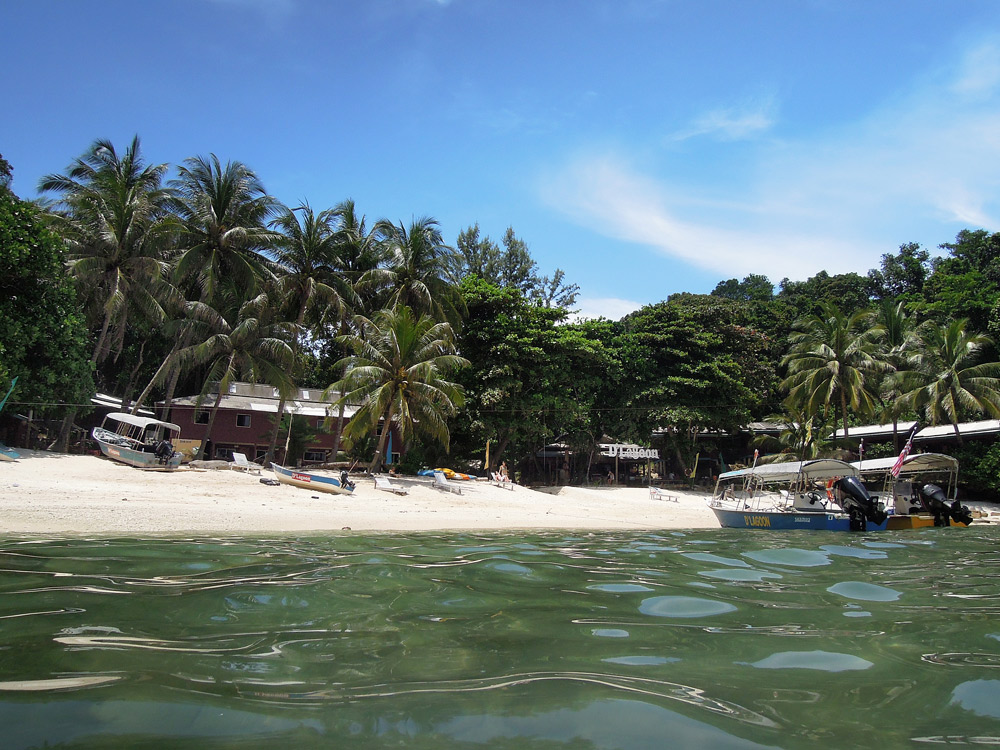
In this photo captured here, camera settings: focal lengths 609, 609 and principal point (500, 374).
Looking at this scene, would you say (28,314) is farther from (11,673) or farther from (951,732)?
(951,732)

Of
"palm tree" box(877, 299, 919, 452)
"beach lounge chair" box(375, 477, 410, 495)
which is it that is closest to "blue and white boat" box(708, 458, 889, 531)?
"beach lounge chair" box(375, 477, 410, 495)

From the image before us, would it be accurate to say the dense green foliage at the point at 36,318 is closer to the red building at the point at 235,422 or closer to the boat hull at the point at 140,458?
the boat hull at the point at 140,458

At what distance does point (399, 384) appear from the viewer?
24141mm

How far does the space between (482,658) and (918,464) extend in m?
22.3

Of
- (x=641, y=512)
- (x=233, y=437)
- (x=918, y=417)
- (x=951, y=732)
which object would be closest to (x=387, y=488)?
(x=641, y=512)

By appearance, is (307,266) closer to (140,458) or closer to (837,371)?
(140,458)

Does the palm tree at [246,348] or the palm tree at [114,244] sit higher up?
the palm tree at [114,244]

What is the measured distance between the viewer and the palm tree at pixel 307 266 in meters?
28.1

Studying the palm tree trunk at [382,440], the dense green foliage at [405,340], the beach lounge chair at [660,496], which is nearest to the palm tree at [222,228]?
the dense green foliage at [405,340]

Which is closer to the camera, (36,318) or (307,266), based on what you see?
(36,318)

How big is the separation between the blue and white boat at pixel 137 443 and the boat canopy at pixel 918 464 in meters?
23.8

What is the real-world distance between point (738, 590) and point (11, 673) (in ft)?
16.5

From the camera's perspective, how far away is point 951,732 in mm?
2328

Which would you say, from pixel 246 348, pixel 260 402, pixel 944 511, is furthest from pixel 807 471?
pixel 260 402
